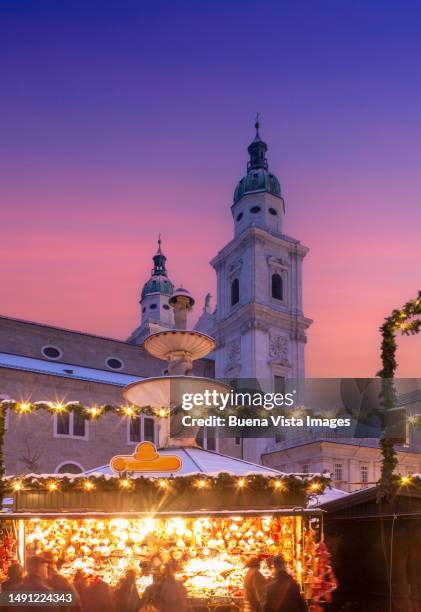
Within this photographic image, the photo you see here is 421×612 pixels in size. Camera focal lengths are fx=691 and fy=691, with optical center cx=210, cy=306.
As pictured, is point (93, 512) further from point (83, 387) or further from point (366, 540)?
point (83, 387)

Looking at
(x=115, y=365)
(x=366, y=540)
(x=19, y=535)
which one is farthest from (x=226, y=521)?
(x=115, y=365)

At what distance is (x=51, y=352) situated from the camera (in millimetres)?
44188

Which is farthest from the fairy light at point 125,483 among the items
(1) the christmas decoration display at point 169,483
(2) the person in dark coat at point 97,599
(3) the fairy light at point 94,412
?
(2) the person in dark coat at point 97,599

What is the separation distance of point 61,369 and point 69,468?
643cm

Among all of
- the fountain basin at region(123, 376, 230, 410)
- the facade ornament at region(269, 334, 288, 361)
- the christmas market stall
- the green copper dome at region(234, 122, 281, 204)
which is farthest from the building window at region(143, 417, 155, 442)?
the green copper dome at region(234, 122, 281, 204)

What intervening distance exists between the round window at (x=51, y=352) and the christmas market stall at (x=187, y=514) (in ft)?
95.7

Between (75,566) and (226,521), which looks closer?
(75,566)

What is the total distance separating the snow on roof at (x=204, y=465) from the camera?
13.4 metres

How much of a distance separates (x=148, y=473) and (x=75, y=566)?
8.72ft

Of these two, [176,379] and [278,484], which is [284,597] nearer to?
[278,484]

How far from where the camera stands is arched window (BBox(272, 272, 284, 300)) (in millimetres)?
61125

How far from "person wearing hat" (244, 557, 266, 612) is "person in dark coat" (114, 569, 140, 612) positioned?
1901 mm

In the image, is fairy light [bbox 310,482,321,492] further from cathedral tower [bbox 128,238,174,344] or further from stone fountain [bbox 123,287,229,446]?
cathedral tower [bbox 128,238,174,344]

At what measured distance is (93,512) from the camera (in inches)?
520
